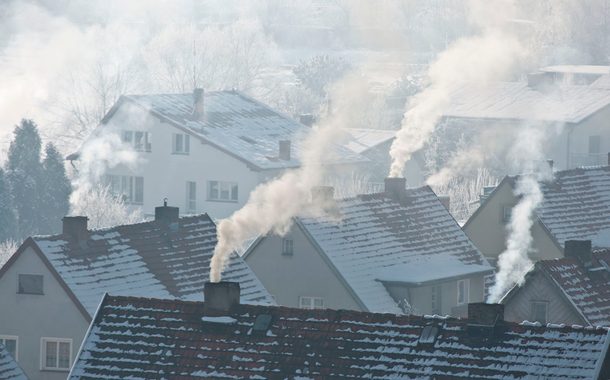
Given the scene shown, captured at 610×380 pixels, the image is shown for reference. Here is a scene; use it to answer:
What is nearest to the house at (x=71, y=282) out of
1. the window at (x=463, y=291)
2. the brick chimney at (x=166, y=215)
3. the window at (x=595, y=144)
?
the brick chimney at (x=166, y=215)

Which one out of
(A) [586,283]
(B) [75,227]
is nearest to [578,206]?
(A) [586,283]

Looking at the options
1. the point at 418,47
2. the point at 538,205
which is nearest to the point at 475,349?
the point at 538,205

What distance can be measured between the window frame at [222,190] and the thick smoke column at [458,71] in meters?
7.66

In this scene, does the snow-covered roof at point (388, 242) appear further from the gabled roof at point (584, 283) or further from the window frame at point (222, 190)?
the window frame at point (222, 190)

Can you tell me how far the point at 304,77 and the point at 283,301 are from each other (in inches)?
3300

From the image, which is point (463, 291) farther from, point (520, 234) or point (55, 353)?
point (55, 353)

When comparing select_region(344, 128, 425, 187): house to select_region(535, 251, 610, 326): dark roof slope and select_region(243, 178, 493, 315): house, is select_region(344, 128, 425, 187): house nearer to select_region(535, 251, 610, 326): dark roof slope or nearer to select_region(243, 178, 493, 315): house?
select_region(243, 178, 493, 315): house

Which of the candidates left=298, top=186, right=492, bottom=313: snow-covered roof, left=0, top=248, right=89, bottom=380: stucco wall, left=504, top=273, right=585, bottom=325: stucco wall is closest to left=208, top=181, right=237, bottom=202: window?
left=298, top=186, right=492, bottom=313: snow-covered roof

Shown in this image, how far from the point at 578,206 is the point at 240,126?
3751cm

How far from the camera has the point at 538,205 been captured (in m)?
59.4

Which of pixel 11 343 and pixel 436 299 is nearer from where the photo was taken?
pixel 11 343

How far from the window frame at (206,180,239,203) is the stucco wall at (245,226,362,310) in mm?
34287

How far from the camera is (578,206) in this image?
197 ft

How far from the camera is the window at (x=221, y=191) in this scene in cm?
9044
